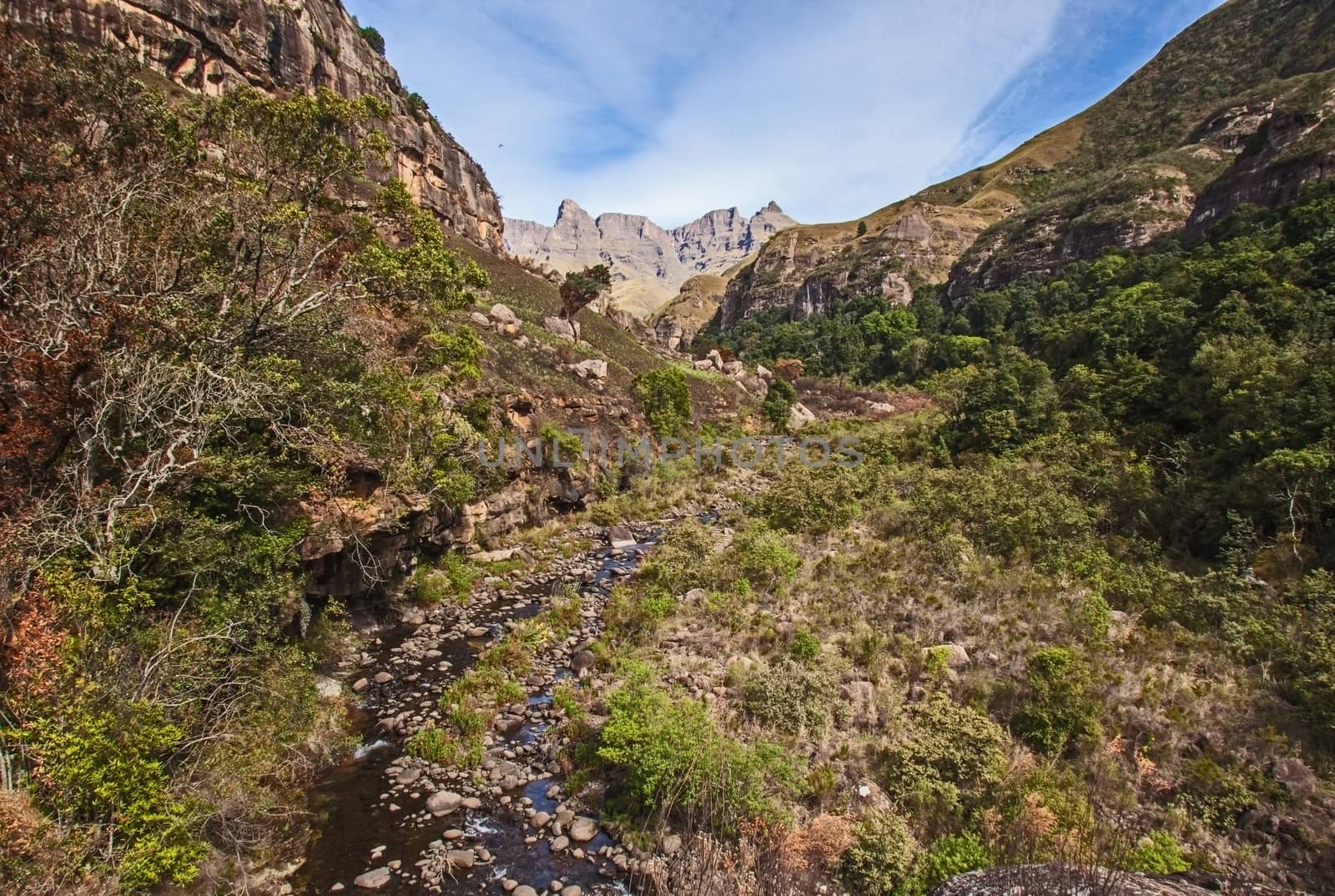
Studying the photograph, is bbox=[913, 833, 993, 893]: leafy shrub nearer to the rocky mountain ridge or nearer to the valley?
the valley

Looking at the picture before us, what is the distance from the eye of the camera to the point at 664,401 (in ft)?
145

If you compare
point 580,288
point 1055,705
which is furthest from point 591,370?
point 1055,705

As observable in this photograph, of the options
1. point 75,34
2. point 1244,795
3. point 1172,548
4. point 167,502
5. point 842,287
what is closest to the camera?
point 1244,795

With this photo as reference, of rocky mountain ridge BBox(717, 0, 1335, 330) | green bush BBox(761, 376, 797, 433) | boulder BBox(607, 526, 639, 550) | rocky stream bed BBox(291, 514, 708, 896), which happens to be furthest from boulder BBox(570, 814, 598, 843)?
rocky mountain ridge BBox(717, 0, 1335, 330)

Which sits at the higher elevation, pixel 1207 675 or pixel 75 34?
pixel 75 34

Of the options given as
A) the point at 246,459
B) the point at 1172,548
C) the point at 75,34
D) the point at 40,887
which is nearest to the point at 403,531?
the point at 246,459

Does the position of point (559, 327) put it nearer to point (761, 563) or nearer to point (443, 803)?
point (761, 563)

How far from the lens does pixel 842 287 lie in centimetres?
12681

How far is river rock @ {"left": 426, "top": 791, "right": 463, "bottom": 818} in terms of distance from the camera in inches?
408

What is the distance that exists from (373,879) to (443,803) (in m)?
1.78

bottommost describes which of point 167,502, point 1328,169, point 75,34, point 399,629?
point 399,629

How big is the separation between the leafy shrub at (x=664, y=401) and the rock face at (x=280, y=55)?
2148 cm

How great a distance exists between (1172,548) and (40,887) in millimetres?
23810

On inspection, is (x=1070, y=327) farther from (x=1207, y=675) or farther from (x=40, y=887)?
(x=40, y=887)
